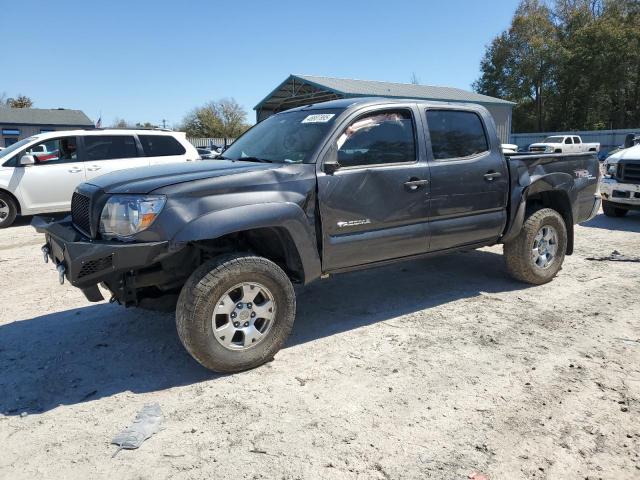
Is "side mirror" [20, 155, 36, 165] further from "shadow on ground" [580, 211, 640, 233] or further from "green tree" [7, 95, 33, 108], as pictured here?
"green tree" [7, 95, 33, 108]

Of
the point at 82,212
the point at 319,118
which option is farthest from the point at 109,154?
the point at 319,118

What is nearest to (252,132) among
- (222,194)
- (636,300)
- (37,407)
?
(222,194)

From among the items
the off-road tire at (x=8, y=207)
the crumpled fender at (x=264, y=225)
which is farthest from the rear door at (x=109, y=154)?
the crumpled fender at (x=264, y=225)

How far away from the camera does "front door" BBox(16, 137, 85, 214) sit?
9422mm

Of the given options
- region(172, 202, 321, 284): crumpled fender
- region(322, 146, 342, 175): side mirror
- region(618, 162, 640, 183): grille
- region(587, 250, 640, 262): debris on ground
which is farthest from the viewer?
region(618, 162, 640, 183): grille

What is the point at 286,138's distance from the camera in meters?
4.11

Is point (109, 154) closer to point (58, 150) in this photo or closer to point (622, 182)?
point (58, 150)

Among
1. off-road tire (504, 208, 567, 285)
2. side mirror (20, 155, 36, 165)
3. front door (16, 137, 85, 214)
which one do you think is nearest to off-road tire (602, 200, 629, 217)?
off-road tire (504, 208, 567, 285)

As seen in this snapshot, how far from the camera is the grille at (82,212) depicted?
337 cm

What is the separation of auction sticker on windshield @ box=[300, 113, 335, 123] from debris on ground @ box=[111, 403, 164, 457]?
243 centimetres

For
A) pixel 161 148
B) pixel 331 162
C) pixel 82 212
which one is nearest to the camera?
pixel 82 212

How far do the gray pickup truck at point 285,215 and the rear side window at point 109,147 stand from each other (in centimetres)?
612

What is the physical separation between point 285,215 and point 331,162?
60cm

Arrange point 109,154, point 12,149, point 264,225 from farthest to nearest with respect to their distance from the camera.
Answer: point 109,154 < point 12,149 < point 264,225
